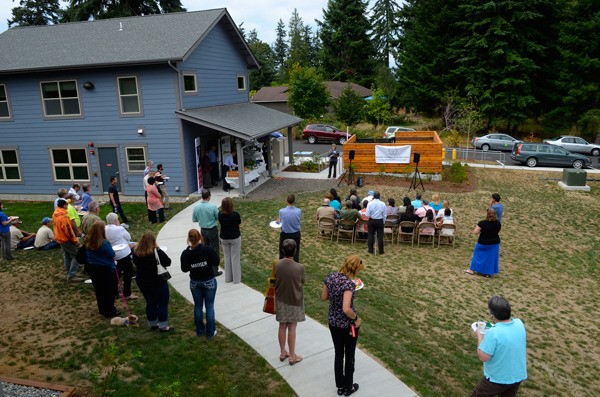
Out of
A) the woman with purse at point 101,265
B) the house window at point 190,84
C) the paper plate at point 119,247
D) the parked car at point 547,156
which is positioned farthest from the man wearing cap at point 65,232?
the parked car at point 547,156

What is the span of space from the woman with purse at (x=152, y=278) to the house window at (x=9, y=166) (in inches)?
658

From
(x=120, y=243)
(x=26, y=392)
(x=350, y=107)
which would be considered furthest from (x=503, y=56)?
(x=26, y=392)

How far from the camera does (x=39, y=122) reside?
19.3 meters

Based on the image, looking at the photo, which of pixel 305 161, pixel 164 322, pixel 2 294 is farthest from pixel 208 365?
pixel 305 161

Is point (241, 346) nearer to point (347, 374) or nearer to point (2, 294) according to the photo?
point (347, 374)

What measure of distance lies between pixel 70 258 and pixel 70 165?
11242mm

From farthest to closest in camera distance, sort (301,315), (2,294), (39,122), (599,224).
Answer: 1. (39,122)
2. (599,224)
3. (2,294)
4. (301,315)

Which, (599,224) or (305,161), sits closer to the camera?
(599,224)

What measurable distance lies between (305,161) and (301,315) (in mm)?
19436

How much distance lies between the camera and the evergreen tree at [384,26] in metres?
65.7

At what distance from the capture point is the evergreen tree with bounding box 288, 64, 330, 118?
132 feet

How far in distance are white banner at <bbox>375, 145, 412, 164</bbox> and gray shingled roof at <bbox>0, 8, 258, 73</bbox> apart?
9.28 metres

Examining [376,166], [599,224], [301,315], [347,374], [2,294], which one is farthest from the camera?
[376,166]

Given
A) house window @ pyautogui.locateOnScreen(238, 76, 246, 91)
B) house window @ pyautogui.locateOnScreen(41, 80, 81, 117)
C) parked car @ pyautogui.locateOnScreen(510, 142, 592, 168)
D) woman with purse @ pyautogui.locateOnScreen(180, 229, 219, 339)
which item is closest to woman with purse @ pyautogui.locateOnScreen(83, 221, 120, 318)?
woman with purse @ pyautogui.locateOnScreen(180, 229, 219, 339)
